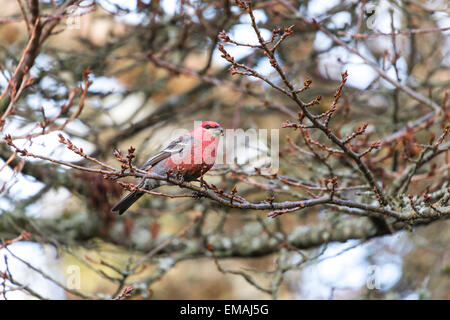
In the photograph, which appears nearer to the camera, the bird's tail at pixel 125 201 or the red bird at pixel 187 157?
the red bird at pixel 187 157

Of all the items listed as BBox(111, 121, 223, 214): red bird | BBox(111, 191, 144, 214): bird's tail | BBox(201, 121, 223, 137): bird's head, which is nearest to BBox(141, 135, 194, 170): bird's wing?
BBox(111, 121, 223, 214): red bird

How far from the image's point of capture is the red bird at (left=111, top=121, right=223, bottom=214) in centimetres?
413

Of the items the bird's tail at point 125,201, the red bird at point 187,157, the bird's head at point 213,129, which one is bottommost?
the bird's tail at point 125,201

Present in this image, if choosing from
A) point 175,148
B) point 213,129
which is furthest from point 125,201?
point 213,129

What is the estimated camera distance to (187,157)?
4.18m

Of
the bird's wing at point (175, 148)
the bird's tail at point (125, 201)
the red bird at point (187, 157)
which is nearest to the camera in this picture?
the red bird at point (187, 157)

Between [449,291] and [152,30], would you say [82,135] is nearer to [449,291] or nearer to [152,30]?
[152,30]

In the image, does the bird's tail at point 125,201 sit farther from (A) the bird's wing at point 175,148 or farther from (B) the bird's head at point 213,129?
(B) the bird's head at point 213,129

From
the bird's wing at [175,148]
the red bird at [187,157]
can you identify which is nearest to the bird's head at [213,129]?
the red bird at [187,157]

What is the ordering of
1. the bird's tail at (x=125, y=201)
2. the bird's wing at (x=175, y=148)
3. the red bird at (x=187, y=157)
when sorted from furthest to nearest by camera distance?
1. the bird's wing at (x=175, y=148)
2. the bird's tail at (x=125, y=201)
3. the red bird at (x=187, y=157)

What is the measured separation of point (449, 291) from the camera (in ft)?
26.6

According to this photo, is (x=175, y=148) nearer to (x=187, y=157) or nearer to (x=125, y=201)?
(x=187, y=157)

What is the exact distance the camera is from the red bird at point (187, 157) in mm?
4129
